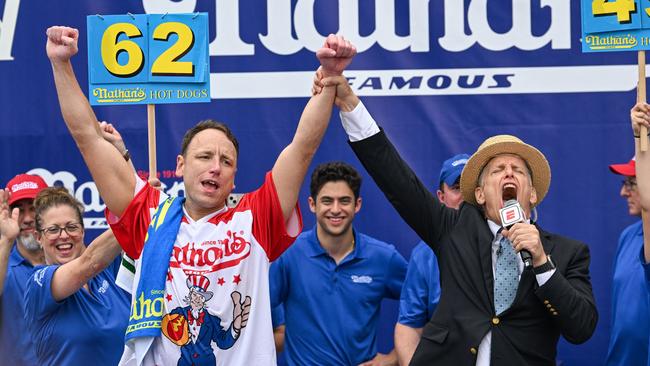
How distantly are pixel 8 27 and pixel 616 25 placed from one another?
333 cm

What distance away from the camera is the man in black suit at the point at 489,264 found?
383 centimetres

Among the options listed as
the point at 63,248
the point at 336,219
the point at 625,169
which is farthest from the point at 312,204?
the point at 625,169

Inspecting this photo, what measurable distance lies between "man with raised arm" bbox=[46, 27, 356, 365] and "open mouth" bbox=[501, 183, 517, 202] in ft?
2.36

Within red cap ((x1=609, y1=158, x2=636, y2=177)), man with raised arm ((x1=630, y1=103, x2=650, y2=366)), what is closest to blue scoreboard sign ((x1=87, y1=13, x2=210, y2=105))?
man with raised arm ((x1=630, y1=103, x2=650, y2=366))

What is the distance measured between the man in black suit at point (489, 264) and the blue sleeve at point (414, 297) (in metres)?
1.12

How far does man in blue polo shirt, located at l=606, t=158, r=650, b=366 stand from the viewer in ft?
16.4

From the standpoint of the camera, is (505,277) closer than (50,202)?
Yes

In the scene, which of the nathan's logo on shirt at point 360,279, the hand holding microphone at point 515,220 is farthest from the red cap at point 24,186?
the hand holding microphone at point 515,220

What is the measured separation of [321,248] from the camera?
5539mm

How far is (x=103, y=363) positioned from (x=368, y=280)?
4.52 ft

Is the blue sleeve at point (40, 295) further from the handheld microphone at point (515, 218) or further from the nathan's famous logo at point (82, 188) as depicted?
the handheld microphone at point (515, 218)

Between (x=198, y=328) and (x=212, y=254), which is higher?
(x=212, y=254)

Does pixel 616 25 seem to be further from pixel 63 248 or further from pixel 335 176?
pixel 63 248

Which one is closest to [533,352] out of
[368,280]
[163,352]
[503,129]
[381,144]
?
[381,144]
